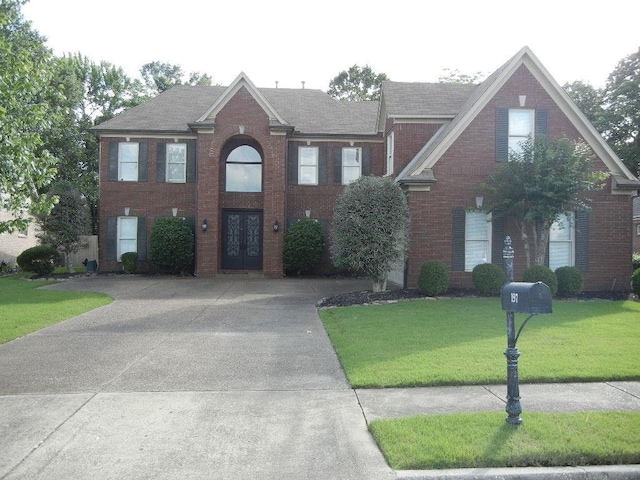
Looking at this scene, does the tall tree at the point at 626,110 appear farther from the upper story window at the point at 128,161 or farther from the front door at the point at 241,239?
the upper story window at the point at 128,161

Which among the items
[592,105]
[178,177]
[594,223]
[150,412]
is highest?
[592,105]

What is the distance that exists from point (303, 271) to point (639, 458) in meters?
18.3

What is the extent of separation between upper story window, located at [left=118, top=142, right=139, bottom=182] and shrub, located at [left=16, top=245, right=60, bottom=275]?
4.11m

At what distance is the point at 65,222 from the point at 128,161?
3.54 meters

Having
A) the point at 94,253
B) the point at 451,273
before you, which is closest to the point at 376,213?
the point at 451,273

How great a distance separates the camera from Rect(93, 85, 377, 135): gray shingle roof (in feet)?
76.4

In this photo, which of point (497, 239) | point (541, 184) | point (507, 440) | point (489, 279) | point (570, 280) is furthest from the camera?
point (497, 239)

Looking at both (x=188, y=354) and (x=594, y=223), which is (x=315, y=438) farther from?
(x=594, y=223)

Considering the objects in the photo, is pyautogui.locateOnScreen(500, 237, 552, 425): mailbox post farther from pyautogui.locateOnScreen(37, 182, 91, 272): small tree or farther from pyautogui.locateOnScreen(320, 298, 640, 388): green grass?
pyautogui.locateOnScreen(37, 182, 91, 272): small tree

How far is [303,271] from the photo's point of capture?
2259cm

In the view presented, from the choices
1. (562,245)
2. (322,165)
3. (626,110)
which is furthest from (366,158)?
(626,110)

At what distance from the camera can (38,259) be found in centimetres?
2191

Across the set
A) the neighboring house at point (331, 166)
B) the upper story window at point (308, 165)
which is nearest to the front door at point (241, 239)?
the neighboring house at point (331, 166)

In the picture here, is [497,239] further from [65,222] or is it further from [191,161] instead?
[65,222]
